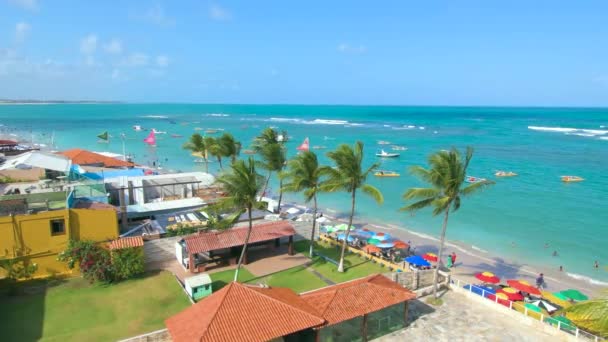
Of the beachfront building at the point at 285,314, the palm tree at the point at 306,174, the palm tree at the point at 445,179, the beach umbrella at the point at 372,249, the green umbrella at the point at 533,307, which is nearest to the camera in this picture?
the beachfront building at the point at 285,314

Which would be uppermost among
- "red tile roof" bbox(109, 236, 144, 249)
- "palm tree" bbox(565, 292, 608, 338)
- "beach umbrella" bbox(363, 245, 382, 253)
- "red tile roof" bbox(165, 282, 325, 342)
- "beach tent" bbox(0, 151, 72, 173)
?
"palm tree" bbox(565, 292, 608, 338)

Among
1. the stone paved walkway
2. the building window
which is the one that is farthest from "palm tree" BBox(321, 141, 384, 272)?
the building window

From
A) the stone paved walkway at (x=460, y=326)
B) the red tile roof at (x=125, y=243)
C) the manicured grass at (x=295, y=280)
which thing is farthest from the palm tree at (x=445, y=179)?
the red tile roof at (x=125, y=243)

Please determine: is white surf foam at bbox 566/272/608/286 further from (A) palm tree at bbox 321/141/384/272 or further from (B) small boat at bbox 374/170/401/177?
(B) small boat at bbox 374/170/401/177

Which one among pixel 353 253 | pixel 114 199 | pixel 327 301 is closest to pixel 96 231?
pixel 114 199

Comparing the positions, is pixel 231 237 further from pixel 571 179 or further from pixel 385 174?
pixel 571 179

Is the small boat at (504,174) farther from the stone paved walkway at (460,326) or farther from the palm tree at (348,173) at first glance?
the stone paved walkway at (460,326)
